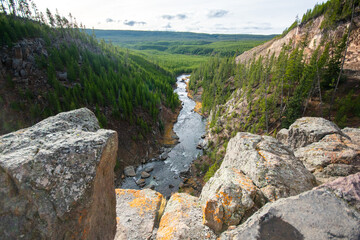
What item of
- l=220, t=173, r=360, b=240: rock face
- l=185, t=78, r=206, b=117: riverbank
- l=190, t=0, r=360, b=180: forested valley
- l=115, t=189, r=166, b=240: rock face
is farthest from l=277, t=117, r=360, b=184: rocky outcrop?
l=185, t=78, r=206, b=117: riverbank

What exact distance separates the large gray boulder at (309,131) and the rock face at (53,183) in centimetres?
1810

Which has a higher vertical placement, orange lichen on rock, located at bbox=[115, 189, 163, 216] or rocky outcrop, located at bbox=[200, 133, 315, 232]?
rocky outcrop, located at bbox=[200, 133, 315, 232]

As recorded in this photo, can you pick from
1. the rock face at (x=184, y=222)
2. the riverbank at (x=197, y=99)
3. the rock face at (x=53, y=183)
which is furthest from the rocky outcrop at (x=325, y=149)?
the riverbank at (x=197, y=99)

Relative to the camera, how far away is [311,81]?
111 ft

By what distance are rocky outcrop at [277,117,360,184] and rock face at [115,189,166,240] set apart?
11.6m

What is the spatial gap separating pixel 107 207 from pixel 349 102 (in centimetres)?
4191

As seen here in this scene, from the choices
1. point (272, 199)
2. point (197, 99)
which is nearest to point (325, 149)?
point (272, 199)

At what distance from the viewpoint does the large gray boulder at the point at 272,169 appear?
879 cm

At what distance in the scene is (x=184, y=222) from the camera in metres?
A: 8.91

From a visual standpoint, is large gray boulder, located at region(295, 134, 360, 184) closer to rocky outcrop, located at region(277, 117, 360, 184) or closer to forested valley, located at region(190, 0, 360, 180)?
rocky outcrop, located at region(277, 117, 360, 184)

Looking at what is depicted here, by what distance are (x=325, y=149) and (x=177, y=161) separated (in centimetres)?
3480

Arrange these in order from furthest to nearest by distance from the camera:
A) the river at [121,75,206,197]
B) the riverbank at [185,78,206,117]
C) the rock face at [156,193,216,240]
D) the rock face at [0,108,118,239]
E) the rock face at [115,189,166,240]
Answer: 1. the riverbank at [185,78,206,117]
2. the river at [121,75,206,197]
3. the rock face at [115,189,166,240]
4. the rock face at [156,193,216,240]
5. the rock face at [0,108,118,239]

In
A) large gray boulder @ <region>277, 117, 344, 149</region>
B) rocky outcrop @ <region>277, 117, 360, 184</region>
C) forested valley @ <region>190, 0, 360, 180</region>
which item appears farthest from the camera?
forested valley @ <region>190, 0, 360, 180</region>

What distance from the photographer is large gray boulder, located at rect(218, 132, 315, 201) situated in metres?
8.79
